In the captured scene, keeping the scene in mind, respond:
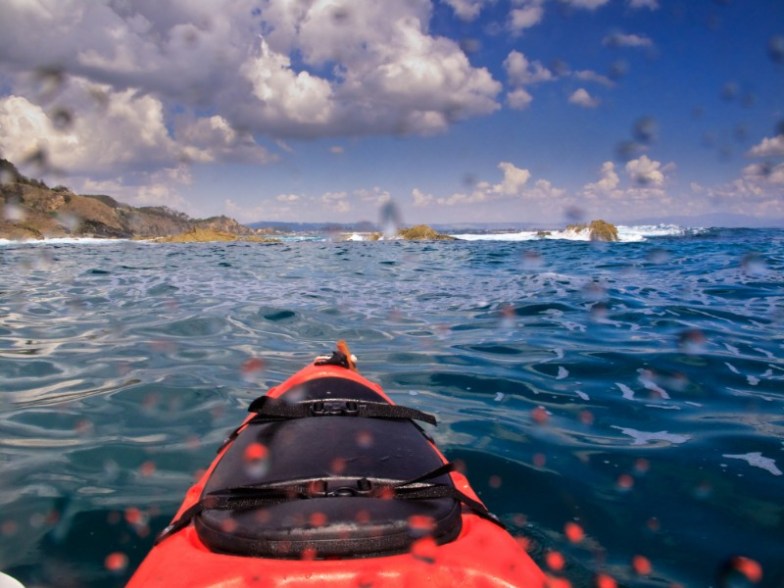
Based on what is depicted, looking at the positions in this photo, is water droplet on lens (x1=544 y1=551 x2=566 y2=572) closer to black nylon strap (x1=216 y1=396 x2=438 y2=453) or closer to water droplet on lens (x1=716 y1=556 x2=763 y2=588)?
water droplet on lens (x1=716 y1=556 x2=763 y2=588)

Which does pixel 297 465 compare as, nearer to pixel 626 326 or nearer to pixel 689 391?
pixel 689 391

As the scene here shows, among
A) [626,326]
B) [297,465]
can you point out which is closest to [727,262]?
[626,326]

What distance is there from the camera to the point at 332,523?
167 centimetres

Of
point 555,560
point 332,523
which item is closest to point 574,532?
point 555,560

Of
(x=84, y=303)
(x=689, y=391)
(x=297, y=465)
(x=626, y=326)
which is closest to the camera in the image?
(x=297, y=465)

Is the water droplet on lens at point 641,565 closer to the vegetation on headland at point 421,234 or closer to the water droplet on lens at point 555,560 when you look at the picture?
the water droplet on lens at point 555,560

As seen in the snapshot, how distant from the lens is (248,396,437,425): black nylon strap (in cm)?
269

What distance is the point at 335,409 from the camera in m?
2.78

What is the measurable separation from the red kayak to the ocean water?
3.57 feet

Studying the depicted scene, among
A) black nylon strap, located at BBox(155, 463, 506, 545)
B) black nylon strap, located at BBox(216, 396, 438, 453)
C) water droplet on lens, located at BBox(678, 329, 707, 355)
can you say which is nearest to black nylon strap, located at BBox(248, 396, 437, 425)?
black nylon strap, located at BBox(216, 396, 438, 453)

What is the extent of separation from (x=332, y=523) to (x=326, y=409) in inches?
43.8

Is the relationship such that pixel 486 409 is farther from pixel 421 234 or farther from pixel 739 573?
pixel 421 234

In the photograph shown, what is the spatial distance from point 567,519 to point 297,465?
1.94 m

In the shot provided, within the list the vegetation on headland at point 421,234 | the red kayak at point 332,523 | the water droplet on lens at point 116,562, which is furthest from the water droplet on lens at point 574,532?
the vegetation on headland at point 421,234
